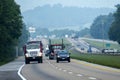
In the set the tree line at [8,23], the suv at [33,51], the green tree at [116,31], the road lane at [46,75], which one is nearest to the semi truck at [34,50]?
the suv at [33,51]

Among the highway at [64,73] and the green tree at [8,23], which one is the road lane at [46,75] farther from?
the green tree at [8,23]

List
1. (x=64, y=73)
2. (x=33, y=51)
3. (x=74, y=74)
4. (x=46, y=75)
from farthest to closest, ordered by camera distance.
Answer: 1. (x=33, y=51)
2. (x=64, y=73)
3. (x=46, y=75)
4. (x=74, y=74)

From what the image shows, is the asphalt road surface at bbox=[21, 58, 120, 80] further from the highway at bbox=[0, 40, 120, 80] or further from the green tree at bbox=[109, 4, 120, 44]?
the green tree at bbox=[109, 4, 120, 44]

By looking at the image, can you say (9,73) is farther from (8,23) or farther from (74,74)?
(8,23)

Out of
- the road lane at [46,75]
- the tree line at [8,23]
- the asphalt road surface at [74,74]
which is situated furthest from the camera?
the tree line at [8,23]

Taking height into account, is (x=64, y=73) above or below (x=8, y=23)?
below

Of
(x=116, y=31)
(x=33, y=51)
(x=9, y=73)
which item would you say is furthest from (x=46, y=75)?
(x=116, y=31)

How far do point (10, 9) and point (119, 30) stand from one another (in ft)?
212

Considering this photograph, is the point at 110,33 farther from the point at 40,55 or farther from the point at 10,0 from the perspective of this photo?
the point at 40,55

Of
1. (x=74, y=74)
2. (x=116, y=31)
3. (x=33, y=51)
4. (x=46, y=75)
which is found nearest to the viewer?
(x=74, y=74)

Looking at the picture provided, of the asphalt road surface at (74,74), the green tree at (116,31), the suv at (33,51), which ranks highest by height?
the green tree at (116,31)

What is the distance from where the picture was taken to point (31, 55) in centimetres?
7806

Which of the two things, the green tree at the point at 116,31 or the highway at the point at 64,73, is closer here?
the highway at the point at 64,73

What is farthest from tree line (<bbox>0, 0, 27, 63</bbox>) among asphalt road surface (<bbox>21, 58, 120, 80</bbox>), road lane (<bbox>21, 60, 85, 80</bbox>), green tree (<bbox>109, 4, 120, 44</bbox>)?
road lane (<bbox>21, 60, 85, 80</bbox>)
